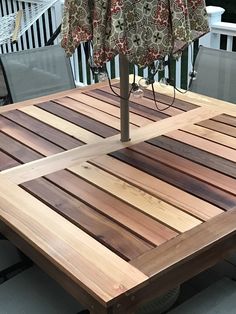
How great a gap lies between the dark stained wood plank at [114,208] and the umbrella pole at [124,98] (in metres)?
0.36

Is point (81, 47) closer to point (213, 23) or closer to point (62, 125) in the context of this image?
point (213, 23)

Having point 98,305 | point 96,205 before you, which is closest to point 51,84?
point 96,205

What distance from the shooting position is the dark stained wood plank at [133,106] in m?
2.37

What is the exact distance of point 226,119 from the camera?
2.31 metres

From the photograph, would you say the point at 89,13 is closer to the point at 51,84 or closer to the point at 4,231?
the point at 4,231

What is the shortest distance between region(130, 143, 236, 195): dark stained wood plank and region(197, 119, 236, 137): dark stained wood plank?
0.34 metres

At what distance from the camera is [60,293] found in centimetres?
167

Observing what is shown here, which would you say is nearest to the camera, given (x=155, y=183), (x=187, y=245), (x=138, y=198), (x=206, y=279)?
(x=187, y=245)

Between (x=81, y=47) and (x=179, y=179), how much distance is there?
2752mm

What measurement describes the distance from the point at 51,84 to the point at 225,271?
1603 millimetres

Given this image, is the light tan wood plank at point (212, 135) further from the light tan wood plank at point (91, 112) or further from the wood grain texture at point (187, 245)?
the wood grain texture at point (187, 245)

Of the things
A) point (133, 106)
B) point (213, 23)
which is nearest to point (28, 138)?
point (133, 106)

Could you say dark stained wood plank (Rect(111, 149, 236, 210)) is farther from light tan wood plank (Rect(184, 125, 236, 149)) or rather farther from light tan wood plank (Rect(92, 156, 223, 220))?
light tan wood plank (Rect(184, 125, 236, 149))

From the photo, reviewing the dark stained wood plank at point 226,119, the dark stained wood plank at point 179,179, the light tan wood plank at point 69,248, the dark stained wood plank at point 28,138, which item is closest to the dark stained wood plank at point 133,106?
the dark stained wood plank at point 226,119
